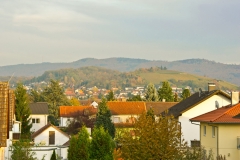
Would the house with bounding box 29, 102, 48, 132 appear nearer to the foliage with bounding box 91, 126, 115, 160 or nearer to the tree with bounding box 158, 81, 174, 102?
the tree with bounding box 158, 81, 174, 102

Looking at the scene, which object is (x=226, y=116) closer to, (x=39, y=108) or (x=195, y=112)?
(x=195, y=112)

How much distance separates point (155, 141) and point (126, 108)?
181 feet

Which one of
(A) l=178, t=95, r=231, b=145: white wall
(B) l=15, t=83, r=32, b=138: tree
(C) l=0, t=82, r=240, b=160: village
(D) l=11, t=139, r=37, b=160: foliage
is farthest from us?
(B) l=15, t=83, r=32, b=138: tree

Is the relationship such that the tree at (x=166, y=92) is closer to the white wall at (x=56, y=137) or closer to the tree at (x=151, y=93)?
the tree at (x=151, y=93)

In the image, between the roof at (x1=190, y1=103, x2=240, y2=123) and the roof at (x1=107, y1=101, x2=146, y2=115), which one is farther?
the roof at (x1=107, y1=101, x2=146, y2=115)

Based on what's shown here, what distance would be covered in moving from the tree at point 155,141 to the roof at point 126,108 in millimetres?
51334

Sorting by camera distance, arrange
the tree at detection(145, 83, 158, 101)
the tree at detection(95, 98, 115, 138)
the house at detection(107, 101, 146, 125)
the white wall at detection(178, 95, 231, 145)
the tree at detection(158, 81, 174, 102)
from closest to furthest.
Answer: the white wall at detection(178, 95, 231, 145), the tree at detection(95, 98, 115, 138), the house at detection(107, 101, 146, 125), the tree at detection(158, 81, 174, 102), the tree at detection(145, 83, 158, 101)

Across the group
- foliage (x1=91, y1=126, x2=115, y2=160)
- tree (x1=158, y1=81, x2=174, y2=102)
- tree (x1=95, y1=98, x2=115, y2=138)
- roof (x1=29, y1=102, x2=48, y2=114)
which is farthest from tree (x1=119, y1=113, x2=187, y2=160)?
tree (x1=158, y1=81, x2=174, y2=102)

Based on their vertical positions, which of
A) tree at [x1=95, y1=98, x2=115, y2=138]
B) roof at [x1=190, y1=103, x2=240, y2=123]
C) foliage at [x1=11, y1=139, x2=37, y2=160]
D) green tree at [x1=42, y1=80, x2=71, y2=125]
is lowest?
foliage at [x1=11, y1=139, x2=37, y2=160]

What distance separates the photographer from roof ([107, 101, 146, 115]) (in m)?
94.2

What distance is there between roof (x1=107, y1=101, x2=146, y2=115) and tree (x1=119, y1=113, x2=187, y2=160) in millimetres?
51334

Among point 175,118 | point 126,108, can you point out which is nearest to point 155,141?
point 175,118

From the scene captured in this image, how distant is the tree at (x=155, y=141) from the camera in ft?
134

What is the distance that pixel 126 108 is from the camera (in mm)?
96062
